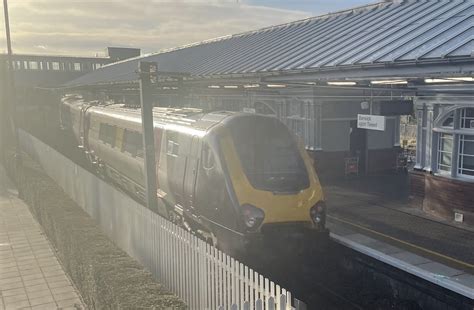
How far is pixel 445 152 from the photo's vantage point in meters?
13.6

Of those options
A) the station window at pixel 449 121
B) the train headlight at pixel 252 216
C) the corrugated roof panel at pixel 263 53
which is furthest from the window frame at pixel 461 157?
the train headlight at pixel 252 216

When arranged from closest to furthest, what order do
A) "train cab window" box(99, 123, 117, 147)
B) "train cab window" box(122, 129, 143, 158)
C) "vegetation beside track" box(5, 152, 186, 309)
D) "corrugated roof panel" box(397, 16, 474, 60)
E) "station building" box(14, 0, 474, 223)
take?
"vegetation beside track" box(5, 152, 186, 309)
"corrugated roof panel" box(397, 16, 474, 60)
"station building" box(14, 0, 474, 223)
"train cab window" box(122, 129, 143, 158)
"train cab window" box(99, 123, 117, 147)

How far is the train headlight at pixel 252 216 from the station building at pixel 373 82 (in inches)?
125

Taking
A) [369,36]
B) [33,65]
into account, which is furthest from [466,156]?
[33,65]

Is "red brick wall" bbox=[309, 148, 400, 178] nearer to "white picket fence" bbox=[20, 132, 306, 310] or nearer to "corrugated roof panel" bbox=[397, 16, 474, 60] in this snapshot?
"corrugated roof panel" bbox=[397, 16, 474, 60]

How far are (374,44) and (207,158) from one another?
454cm

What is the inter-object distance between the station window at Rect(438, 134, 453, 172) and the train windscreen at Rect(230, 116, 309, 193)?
20.6ft

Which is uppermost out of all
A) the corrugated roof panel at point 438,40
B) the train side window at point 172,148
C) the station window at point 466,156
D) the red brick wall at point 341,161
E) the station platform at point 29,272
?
the corrugated roof panel at point 438,40

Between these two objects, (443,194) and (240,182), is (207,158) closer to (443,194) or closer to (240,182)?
(240,182)

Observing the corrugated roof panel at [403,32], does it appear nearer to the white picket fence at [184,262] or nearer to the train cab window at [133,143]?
the white picket fence at [184,262]

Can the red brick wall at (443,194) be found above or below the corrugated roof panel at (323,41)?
below

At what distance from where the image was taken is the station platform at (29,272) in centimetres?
848

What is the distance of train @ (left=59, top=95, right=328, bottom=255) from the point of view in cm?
855

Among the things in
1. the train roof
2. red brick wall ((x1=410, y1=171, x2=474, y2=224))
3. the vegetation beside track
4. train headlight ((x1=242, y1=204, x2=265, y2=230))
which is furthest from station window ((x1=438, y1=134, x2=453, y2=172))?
the vegetation beside track
